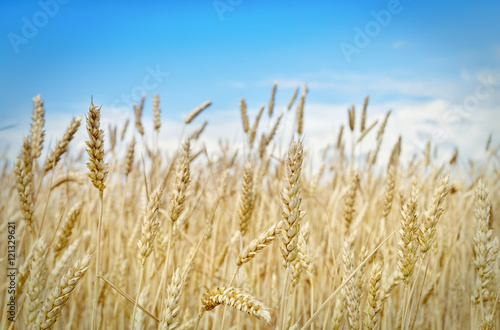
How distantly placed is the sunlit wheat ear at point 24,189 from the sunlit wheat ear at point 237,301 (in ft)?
1.96

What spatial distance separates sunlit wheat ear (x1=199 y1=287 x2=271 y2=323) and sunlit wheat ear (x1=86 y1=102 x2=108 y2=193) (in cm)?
34

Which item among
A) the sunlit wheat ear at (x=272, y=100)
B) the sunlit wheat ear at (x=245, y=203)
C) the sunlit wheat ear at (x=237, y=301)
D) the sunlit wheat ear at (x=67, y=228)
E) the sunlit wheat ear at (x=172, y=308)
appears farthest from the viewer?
the sunlit wheat ear at (x=272, y=100)

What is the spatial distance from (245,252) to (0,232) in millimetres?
1503

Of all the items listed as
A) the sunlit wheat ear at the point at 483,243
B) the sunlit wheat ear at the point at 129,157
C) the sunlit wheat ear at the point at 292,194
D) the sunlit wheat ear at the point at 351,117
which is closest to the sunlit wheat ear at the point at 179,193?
the sunlit wheat ear at the point at 292,194

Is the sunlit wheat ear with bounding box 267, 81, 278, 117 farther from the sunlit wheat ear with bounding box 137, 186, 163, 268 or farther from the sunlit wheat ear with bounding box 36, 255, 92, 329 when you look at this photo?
the sunlit wheat ear with bounding box 36, 255, 92, 329

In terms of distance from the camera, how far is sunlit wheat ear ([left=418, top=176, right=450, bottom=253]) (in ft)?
3.12

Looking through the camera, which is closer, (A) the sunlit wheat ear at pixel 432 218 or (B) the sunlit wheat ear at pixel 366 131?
(A) the sunlit wheat ear at pixel 432 218

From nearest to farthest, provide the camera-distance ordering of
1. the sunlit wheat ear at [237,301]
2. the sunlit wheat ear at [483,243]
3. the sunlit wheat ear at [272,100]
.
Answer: the sunlit wheat ear at [237,301] < the sunlit wheat ear at [483,243] < the sunlit wheat ear at [272,100]

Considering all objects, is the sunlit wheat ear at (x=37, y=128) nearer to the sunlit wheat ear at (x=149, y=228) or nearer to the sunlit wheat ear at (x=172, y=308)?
the sunlit wheat ear at (x=149, y=228)

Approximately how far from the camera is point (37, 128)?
1.29 meters

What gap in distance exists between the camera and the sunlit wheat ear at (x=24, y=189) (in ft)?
3.61

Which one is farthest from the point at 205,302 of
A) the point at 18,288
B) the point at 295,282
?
the point at 18,288

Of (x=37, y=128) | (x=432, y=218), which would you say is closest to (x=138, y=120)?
(x=37, y=128)

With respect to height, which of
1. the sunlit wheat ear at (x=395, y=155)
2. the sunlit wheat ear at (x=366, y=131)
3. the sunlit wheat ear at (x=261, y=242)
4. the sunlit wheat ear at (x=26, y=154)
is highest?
the sunlit wheat ear at (x=366, y=131)
